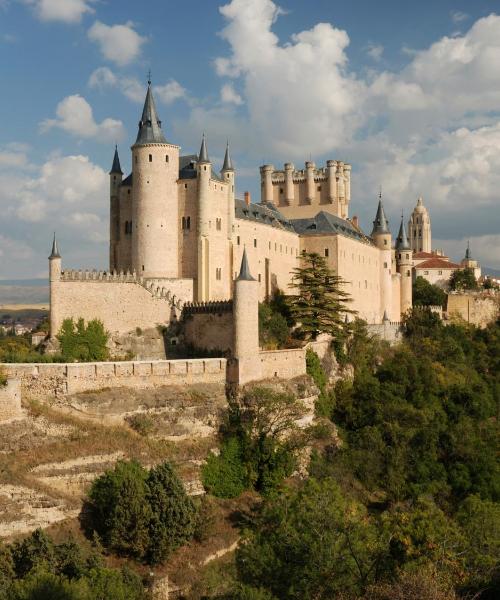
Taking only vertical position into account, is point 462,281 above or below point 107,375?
above

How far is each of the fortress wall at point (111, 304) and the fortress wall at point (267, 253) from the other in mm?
8001

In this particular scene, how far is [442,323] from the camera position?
226 ft

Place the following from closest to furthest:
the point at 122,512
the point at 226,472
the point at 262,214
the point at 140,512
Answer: the point at 122,512 → the point at 140,512 → the point at 226,472 → the point at 262,214

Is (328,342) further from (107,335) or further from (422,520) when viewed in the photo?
(422,520)

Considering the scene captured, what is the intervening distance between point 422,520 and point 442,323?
137ft

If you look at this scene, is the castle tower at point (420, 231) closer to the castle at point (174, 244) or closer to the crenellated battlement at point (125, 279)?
the castle at point (174, 244)

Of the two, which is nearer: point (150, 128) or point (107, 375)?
point (107, 375)

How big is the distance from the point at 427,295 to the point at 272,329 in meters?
30.5

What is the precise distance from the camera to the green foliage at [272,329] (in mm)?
48812

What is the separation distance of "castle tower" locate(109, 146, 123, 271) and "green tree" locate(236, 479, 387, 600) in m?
25.0

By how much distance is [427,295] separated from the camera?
251 ft

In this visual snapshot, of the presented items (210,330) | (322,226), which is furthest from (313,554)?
(322,226)

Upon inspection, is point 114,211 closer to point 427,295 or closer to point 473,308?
point 427,295

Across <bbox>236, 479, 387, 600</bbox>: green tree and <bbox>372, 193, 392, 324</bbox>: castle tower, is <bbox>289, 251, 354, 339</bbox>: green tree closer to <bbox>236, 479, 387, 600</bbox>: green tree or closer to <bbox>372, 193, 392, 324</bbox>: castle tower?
<bbox>372, 193, 392, 324</bbox>: castle tower
